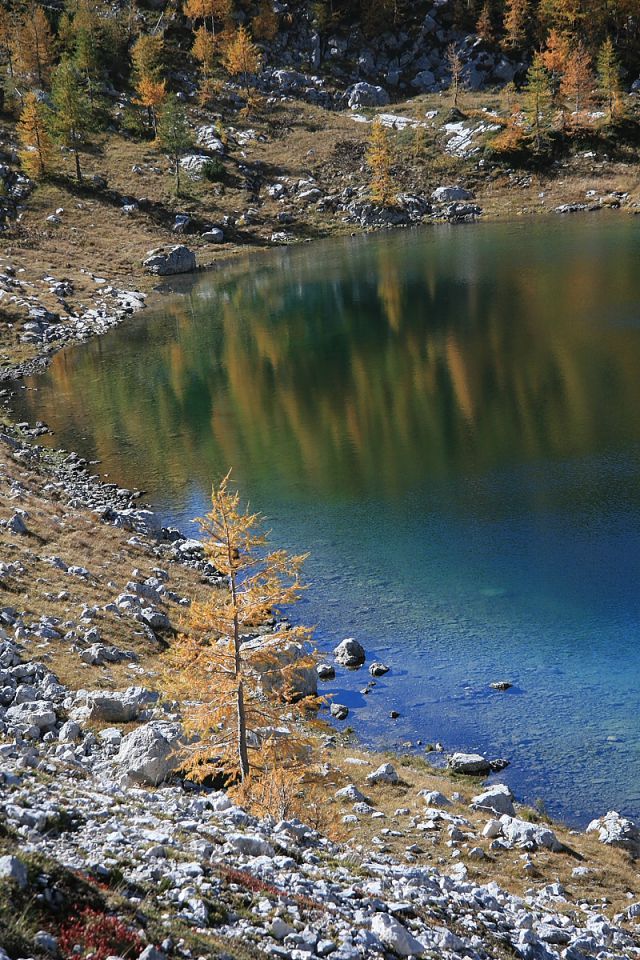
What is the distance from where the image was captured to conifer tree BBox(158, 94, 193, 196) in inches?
5871

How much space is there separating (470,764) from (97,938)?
17.0m

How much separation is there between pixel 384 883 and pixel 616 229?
117710mm

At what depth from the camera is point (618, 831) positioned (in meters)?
21.2

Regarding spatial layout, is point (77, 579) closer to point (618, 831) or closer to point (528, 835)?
point (528, 835)

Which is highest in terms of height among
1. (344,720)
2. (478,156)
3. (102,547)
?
(478,156)

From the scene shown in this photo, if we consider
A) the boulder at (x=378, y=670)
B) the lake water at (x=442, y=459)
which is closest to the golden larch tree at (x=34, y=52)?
the lake water at (x=442, y=459)

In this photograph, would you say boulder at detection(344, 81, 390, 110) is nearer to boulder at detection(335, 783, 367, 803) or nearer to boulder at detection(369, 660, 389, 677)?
boulder at detection(369, 660, 389, 677)

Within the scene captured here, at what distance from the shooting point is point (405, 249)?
124m

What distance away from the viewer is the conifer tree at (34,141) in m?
141

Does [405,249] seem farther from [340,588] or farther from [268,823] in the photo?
[268,823]

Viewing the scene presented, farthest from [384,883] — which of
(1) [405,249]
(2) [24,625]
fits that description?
(1) [405,249]

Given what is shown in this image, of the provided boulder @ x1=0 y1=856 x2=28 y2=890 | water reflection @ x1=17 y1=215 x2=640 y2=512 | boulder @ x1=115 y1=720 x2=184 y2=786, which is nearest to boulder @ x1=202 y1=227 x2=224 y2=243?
water reflection @ x1=17 y1=215 x2=640 y2=512

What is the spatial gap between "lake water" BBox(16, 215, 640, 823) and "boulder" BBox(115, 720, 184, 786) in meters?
9.12

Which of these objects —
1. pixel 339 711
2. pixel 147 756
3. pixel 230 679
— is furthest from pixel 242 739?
pixel 339 711
